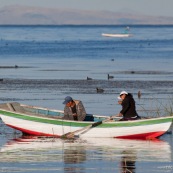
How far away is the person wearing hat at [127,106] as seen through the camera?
26.2 m

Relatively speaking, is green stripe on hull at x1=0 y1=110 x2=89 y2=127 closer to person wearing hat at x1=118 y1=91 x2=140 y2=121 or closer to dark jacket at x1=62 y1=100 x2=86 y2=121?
dark jacket at x1=62 y1=100 x2=86 y2=121

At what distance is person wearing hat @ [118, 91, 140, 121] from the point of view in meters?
26.2

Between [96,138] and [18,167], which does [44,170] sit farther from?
[96,138]

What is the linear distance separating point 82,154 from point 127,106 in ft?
11.0

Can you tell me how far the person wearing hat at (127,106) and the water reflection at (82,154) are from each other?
77 cm

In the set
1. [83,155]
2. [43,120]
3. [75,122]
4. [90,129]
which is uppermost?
[43,120]

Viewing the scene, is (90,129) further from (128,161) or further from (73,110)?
(128,161)

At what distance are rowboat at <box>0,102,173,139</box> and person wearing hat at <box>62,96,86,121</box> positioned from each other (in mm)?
235

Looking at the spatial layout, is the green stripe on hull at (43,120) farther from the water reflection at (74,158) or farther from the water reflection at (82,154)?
the water reflection at (74,158)

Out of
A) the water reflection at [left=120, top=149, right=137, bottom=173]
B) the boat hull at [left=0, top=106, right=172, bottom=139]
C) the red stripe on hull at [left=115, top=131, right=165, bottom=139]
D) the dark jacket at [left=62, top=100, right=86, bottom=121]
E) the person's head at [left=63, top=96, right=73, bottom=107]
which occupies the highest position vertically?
the person's head at [left=63, top=96, right=73, bottom=107]

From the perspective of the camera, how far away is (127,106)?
2620 cm

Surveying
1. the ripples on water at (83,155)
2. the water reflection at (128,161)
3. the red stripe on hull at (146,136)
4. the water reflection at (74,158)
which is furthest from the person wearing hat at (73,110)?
the water reflection at (128,161)

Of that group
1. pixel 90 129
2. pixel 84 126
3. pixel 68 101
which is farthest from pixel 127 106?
pixel 68 101

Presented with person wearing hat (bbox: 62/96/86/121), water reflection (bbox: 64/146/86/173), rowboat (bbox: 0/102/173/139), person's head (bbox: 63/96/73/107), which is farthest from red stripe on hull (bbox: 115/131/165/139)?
water reflection (bbox: 64/146/86/173)
